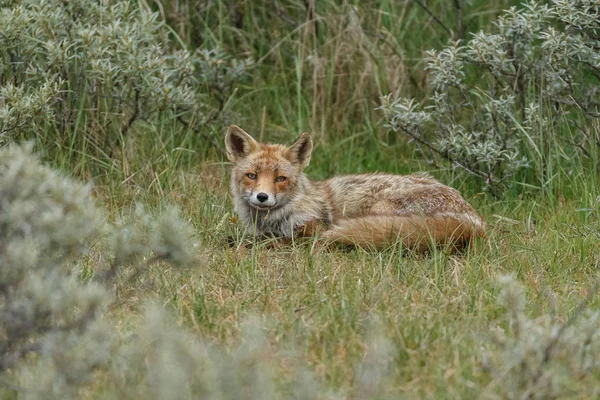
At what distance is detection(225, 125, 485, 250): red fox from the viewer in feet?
16.0

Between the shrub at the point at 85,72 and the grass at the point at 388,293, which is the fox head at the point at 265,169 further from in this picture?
the shrub at the point at 85,72

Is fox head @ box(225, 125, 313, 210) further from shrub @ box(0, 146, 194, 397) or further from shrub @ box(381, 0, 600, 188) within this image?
shrub @ box(0, 146, 194, 397)

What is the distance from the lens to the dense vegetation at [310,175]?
2.85 m

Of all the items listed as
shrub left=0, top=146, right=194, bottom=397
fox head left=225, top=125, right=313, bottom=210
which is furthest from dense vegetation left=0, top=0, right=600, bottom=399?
fox head left=225, top=125, right=313, bottom=210

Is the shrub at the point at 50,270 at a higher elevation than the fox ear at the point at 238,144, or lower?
higher

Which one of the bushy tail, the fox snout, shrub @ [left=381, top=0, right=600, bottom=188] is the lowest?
the fox snout

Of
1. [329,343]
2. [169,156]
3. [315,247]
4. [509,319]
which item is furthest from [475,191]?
[329,343]

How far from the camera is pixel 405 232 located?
4.80 m

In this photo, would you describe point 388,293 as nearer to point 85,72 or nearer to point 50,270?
point 50,270

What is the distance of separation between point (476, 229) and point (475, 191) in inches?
58.5

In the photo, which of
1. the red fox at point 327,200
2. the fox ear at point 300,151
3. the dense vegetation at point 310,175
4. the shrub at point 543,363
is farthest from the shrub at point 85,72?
the shrub at point 543,363

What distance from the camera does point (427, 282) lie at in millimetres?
4234

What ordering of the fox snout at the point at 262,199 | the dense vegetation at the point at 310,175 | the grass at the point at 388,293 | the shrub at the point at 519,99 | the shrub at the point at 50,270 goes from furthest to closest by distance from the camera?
the shrub at the point at 519,99
the fox snout at the point at 262,199
the grass at the point at 388,293
the dense vegetation at the point at 310,175
the shrub at the point at 50,270

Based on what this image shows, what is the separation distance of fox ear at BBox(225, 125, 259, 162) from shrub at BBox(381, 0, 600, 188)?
3.61 ft
